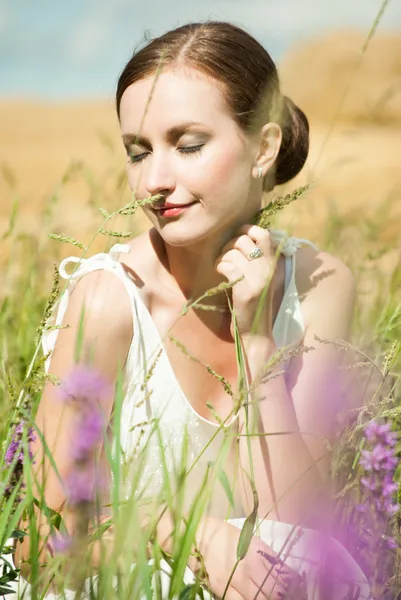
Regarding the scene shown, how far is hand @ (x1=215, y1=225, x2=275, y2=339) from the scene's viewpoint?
1.99 metres

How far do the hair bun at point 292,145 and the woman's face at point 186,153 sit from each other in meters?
0.36

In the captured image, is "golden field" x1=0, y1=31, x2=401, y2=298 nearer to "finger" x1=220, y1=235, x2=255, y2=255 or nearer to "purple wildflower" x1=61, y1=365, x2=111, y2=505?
"finger" x1=220, y1=235, x2=255, y2=255

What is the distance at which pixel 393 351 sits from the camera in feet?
4.41

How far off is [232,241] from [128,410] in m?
0.52

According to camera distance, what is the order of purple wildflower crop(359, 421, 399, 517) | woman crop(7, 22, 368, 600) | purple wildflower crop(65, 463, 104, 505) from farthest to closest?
1. woman crop(7, 22, 368, 600)
2. purple wildflower crop(359, 421, 399, 517)
3. purple wildflower crop(65, 463, 104, 505)

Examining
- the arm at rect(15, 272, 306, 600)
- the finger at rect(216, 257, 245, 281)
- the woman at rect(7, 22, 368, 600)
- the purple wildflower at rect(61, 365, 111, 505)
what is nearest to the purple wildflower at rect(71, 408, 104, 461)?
the purple wildflower at rect(61, 365, 111, 505)

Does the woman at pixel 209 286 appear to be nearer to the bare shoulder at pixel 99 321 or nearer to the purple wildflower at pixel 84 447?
the bare shoulder at pixel 99 321

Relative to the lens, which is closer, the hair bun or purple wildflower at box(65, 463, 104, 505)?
purple wildflower at box(65, 463, 104, 505)

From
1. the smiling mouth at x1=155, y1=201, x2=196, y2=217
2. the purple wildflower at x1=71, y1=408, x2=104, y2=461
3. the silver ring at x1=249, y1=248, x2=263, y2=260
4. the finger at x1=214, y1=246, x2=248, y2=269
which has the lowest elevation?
the finger at x1=214, y1=246, x2=248, y2=269

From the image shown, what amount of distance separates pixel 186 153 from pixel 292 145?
0.57 meters

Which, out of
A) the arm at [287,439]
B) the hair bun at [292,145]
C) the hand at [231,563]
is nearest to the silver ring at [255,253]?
the arm at [287,439]

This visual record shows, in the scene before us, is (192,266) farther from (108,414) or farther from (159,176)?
(108,414)

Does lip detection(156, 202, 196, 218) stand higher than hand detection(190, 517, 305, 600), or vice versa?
lip detection(156, 202, 196, 218)

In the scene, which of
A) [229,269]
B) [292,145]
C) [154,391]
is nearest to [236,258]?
[229,269]
